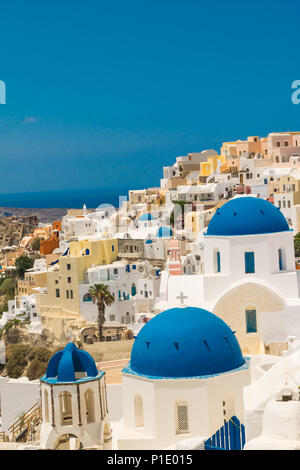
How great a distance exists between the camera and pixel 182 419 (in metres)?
11.9

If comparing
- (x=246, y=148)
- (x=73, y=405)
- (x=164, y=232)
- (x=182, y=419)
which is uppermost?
(x=246, y=148)

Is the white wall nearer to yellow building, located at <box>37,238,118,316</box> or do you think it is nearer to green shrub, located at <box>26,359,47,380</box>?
green shrub, located at <box>26,359,47,380</box>

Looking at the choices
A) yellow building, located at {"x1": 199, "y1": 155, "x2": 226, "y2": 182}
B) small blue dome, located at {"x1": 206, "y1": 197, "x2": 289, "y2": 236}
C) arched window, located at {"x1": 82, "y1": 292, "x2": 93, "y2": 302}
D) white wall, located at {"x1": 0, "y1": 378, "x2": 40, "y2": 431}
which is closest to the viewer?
small blue dome, located at {"x1": 206, "y1": 197, "x2": 289, "y2": 236}

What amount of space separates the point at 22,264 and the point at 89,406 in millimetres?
37063

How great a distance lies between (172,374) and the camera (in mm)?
11945

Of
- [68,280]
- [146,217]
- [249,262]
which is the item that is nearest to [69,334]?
[68,280]

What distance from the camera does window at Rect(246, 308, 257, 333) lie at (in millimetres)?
16781

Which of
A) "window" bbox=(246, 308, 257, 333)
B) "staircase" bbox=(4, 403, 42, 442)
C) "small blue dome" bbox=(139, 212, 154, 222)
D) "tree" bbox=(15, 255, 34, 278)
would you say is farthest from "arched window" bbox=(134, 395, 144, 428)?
"tree" bbox=(15, 255, 34, 278)

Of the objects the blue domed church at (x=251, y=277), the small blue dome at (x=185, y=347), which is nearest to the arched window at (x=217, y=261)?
the blue domed church at (x=251, y=277)

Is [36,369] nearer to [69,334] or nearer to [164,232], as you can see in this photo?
[69,334]

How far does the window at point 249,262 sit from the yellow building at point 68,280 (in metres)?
20.9

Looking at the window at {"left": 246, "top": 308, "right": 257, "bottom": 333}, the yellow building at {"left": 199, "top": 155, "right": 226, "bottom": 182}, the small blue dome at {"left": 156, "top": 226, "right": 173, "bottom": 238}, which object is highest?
the yellow building at {"left": 199, "top": 155, "right": 226, "bottom": 182}

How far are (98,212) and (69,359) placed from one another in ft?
144

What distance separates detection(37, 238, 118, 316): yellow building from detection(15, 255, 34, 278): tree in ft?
28.9
